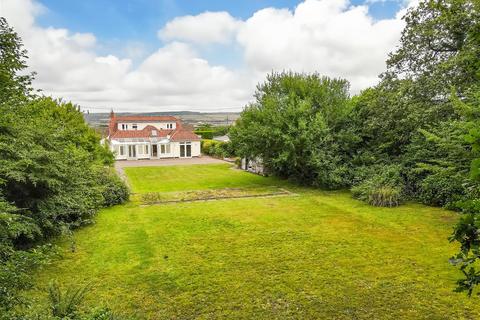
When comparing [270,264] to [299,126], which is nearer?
[270,264]

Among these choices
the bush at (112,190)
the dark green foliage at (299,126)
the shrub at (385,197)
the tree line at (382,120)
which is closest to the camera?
the tree line at (382,120)

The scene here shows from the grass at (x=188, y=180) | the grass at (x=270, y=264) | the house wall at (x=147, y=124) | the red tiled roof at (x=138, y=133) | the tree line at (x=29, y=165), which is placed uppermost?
the house wall at (x=147, y=124)

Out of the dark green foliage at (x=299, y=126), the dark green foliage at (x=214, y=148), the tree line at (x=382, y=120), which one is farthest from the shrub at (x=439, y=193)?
the dark green foliage at (x=214, y=148)

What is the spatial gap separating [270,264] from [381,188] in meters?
9.27

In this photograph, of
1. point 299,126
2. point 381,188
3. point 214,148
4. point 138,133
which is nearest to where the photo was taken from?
point 381,188

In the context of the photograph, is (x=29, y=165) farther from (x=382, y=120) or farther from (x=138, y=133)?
(x=138, y=133)

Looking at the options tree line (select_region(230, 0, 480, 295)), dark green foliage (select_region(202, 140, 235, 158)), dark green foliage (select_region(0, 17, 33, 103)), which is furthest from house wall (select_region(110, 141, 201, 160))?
dark green foliage (select_region(0, 17, 33, 103))

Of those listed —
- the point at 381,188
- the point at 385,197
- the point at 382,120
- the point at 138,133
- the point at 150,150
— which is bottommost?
the point at 385,197

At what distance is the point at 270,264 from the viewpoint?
8.78 meters

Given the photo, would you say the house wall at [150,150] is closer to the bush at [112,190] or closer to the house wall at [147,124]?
the house wall at [147,124]

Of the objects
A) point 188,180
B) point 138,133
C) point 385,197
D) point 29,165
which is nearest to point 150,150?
point 138,133

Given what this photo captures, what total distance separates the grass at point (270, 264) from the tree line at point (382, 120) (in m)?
2.21

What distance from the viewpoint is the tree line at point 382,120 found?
567 inches

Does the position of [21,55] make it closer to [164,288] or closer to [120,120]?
[164,288]
